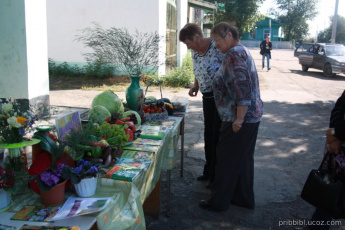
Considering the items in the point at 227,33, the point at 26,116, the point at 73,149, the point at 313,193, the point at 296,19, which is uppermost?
the point at 296,19

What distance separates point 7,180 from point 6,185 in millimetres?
26

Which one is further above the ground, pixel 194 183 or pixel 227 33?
pixel 227 33

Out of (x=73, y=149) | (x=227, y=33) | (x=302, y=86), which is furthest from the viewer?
(x=302, y=86)

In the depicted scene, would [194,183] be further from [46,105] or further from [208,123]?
[46,105]

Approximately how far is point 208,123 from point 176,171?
1.05m

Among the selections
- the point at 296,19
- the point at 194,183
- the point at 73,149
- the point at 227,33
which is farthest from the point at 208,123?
the point at 296,19

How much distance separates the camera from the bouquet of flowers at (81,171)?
1793 mm

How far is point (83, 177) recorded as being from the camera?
184 cm

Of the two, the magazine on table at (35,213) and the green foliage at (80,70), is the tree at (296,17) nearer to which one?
the green foliage at (80,70)

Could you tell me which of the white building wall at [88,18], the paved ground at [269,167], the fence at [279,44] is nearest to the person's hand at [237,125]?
the paved ground at [269,167]

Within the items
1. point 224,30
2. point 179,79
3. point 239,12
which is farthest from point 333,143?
point 239,12

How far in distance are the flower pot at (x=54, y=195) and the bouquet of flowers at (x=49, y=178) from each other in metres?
0.03

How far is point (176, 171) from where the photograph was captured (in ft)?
15.2

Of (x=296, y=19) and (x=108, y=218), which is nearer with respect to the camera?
(x=108, y=218)
